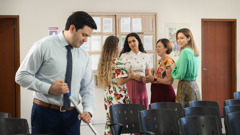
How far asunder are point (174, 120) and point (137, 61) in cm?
169

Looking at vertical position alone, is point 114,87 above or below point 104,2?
below

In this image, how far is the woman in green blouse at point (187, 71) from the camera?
4.46 meters

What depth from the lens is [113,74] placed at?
4.55 metres

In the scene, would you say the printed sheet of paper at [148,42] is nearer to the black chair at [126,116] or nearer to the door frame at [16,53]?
the door frame at [16,53]

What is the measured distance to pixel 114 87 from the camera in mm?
4594

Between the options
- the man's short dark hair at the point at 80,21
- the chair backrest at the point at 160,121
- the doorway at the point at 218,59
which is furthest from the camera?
Answer: the doorway at the point at 218,59

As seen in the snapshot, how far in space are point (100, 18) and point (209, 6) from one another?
8.18ft

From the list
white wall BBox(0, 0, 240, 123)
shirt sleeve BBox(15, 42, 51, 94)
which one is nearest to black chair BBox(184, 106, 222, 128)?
shirt sleeve BBox(15, 42, 51, 94)

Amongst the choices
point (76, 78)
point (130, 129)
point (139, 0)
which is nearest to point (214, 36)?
point (139, 0)

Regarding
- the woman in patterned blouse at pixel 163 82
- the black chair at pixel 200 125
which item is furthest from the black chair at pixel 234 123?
the woman in patterned blouse at pixel 163 82

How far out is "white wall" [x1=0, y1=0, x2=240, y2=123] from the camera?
22.9 feet

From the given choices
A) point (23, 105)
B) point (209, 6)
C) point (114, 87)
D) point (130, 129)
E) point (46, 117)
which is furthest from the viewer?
point (209, 6)

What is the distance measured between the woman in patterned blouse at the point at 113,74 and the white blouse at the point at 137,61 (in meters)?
0.22

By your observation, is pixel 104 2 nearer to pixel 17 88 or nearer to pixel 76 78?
pixel 17 88
